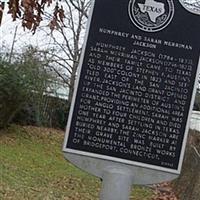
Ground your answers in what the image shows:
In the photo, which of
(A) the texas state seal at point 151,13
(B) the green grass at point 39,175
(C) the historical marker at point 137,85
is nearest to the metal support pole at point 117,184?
(C) the historical marker at point 137,85

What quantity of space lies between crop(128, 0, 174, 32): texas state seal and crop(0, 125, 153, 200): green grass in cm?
535

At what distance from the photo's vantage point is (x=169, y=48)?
500cm

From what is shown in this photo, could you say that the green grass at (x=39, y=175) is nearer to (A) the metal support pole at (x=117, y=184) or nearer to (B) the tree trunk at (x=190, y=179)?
(B) the tree trunk at (x=190, y=179)

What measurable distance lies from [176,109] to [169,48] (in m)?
0.54

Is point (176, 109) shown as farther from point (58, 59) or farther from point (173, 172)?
point (58, 59)

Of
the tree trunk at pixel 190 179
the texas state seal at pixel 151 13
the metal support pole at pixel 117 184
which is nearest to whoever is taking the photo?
the metal support pole at pixel 117 184

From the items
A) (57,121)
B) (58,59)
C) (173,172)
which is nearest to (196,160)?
(173,172)

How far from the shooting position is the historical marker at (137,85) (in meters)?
4.88

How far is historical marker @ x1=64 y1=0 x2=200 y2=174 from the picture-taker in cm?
488

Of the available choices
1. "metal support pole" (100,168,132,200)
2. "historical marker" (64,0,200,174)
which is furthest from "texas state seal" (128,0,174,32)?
"metal support pole" (100,168,132,200)

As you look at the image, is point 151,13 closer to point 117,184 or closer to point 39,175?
point 117,184

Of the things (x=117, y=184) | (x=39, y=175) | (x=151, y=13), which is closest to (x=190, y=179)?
(x=39, y=175)

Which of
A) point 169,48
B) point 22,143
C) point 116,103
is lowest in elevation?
point 22,143

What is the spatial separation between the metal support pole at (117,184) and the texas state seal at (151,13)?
127 cm
